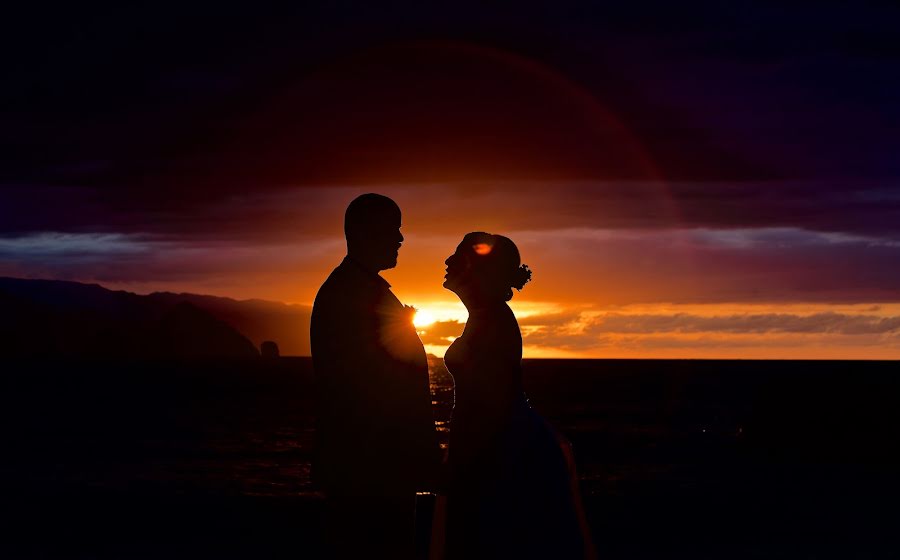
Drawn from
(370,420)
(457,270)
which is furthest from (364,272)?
(457,270)

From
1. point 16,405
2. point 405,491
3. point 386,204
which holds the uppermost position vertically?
point 386,204

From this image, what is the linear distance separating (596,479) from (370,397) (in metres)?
39.3

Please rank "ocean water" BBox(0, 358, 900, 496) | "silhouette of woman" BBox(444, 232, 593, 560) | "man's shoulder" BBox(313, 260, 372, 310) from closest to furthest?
"man's shoulder" BBox(313, 260, 372, 310) → "silhouette of woman" BBox(444, 232, 593, 560) → "ocean water" BBox(0, 358, 900, 496)

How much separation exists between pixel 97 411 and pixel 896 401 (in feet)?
248

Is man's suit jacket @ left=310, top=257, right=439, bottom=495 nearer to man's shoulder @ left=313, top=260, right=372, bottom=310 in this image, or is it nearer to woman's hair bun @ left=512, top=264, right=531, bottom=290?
man's shoulder @ left=313, top=260, right=372, bottom=310

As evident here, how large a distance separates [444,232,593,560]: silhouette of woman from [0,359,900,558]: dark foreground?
1603 millimetres

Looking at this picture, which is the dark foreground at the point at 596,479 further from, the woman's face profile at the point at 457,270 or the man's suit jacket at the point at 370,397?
the woman's face profile at the point at 457,270

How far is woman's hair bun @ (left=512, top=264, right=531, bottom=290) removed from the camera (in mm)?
6703

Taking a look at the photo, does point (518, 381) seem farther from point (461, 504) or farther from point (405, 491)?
point (405, 491)

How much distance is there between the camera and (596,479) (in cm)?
4259

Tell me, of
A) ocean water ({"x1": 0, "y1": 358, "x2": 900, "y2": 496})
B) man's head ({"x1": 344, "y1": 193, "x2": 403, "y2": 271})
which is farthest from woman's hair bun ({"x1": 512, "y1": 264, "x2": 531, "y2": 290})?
ocean water ({"x1": 0, "y1": 358, "x2": 900, "y2": 496})

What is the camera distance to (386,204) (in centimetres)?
512

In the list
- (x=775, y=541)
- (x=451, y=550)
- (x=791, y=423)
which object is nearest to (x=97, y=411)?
(x=791, y=423)

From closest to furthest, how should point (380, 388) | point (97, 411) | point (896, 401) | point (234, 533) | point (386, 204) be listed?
1. point (380, 388)
2. point (386, 204)
3. point (234, 533)
4. point (896, 401)
5. point (97, 411)
